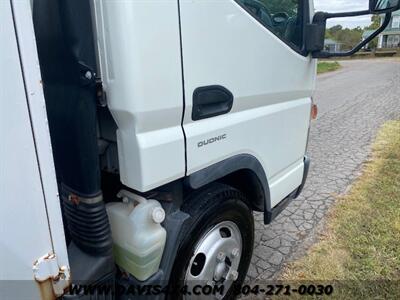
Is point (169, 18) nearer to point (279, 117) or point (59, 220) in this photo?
point (59, 220)

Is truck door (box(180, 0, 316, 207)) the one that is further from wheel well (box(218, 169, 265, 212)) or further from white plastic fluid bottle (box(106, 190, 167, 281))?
white plastic fluid bottle (box(106, 190, 167, 281))

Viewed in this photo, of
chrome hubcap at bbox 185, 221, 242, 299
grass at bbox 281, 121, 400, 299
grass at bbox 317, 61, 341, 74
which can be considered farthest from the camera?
grass at bbox 317, 61, 341, 74

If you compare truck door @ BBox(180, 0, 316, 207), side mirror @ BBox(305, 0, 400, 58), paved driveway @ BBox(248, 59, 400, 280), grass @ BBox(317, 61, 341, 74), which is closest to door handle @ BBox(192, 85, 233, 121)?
truck door @ BBox(180, 0, 316, 207)

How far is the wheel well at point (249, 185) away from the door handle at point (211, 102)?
0.52 metres

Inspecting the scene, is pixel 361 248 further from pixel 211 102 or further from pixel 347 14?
pixel 211 102

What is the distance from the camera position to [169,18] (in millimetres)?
1439

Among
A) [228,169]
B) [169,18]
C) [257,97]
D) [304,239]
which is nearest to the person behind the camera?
[169,18]

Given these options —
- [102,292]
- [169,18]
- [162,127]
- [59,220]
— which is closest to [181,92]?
[162,127]

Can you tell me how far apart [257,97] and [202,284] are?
1.15 meters

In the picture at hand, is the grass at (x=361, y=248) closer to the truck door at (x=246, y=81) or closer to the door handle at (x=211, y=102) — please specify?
the truck door at (x=246, y=81)

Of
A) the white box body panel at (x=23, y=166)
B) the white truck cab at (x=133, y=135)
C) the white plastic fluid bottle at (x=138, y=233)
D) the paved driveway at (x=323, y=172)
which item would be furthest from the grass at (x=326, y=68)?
the white box body panel at (x=23, y=166)

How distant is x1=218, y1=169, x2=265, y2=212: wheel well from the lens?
7.45 ft

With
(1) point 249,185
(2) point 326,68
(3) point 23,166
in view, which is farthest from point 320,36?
(2) point 326,68

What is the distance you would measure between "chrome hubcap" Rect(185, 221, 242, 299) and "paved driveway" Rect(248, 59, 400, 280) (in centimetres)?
62
